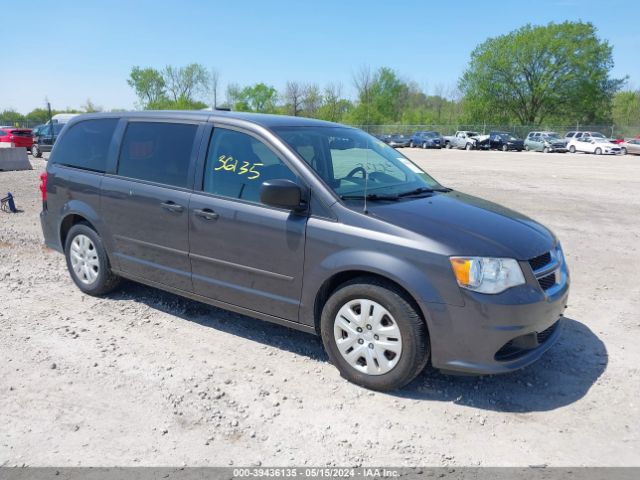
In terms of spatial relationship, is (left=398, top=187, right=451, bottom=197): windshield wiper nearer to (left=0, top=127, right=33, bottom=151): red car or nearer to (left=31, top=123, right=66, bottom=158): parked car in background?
(left=31, top=123, right=66, bottom=158): parked car in background

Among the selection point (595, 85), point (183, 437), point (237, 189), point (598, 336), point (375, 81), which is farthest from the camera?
point (375, 81)

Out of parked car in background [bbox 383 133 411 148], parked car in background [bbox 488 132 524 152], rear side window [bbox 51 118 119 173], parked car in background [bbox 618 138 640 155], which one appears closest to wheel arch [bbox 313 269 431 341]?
rear side window [bbox 51 118 119 173]

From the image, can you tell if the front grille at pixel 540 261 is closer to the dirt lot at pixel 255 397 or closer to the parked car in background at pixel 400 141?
the dirt lot at pixel 255 397

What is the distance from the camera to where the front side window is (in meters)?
3.94

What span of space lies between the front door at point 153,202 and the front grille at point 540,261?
263 centimetres

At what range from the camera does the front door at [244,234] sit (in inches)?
148

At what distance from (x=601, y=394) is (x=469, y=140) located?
46345 mm

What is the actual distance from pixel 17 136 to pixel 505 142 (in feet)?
121

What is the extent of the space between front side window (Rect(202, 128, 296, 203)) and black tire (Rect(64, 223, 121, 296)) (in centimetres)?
154

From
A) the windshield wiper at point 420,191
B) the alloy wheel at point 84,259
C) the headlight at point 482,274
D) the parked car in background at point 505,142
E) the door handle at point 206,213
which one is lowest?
the parked car in background at point 505,142

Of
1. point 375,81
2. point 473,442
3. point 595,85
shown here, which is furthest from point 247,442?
point 375,81

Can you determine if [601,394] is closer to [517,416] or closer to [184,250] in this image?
[517,416]

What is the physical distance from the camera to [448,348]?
10.7ft

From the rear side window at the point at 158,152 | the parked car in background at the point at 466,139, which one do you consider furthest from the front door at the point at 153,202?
the parked car in background at the point at 466,139
